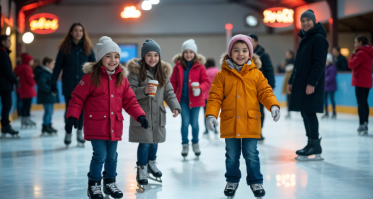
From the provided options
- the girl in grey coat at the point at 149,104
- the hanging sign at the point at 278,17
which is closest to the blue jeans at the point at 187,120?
the girl in grey coat at the point at 149,104

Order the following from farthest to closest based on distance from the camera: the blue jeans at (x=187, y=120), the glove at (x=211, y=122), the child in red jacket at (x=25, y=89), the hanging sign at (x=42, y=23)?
the hanging sign at (x=42, y=23) → the child in red jacket at (x=25, y=89) → the blue jeans at (x=187, y=120) → the glove at (x=211, y=122)

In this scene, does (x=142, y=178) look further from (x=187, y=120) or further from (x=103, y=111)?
(x=187, y=120)

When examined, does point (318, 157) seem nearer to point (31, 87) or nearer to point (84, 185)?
point (84, 185)

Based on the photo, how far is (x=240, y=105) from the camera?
2668mm

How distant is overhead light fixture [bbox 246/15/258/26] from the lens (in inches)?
682

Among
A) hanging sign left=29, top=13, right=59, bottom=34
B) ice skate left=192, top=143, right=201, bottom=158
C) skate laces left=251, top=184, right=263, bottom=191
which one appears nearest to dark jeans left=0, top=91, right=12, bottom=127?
ice skate left=192, top=143, right=201, bottom=158

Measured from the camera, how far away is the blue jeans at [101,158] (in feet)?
8.90

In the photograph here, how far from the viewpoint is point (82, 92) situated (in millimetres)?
2689

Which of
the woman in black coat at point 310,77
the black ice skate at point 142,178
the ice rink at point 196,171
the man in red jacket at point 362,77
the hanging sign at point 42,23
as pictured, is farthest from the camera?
the hanging sign at point 42,23

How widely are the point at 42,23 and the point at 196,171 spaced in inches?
358

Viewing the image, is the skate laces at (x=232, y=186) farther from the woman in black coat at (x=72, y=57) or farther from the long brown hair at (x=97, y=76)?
the woman in black coat at (x=72, y=57)

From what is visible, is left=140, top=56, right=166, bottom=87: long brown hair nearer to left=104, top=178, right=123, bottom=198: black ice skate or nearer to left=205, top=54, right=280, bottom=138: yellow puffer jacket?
left=205, top=54, right=280, bottom=138: yellow puffer jacket

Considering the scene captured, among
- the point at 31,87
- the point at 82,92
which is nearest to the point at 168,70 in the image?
the point at 82,92

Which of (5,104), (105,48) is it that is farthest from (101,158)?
(5,104)
